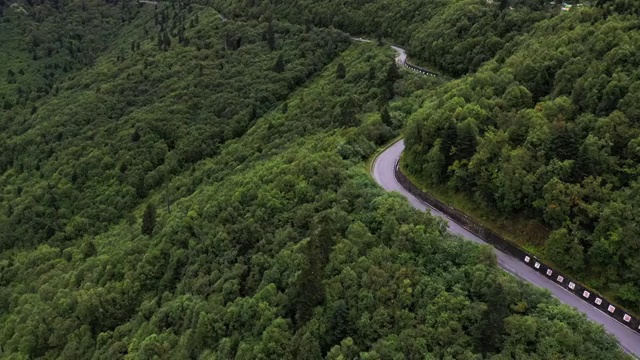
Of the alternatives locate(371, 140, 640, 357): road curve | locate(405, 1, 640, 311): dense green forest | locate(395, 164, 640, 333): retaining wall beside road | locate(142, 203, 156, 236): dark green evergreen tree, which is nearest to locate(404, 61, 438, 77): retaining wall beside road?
locate(405, 1, 640, 311): dense green forest

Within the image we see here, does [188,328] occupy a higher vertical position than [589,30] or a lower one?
lower

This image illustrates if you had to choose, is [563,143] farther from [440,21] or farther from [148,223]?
[440,21]

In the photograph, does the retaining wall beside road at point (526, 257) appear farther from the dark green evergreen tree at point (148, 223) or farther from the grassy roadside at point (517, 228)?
the dark green evergreen tree at point (148, 223)

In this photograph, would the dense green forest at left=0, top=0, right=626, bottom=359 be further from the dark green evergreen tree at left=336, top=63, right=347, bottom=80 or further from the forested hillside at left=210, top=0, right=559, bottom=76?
the forested hillside at left=210, top=0, right=559, bottom=76

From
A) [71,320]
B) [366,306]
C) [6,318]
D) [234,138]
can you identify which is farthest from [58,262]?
[366,306]

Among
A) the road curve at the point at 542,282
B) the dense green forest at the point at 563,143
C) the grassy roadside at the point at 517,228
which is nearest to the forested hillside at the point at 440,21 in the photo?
the dense green forest at the point at 563,143

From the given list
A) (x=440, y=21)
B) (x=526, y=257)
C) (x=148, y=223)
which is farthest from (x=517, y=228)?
(x=440, y=21)

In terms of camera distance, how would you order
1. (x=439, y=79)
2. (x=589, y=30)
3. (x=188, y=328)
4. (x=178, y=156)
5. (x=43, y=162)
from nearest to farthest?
(x=188, y=328)
(x=589, y=30)
(x=439, y=79)
(x=178, y=156)
(x=43, y=162)

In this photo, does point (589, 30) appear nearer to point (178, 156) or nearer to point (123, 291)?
point (123, 291)
